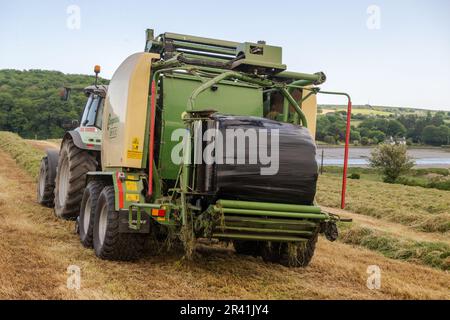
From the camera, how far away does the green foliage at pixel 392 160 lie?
38094 millimetres

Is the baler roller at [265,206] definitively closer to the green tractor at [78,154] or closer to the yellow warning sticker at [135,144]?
the yellow warning sticker at [135,144]

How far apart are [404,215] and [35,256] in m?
10.3

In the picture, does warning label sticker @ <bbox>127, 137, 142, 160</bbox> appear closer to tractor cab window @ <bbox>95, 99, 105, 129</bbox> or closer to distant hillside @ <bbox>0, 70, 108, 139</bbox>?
tractor cab window @ <bbox>95, 99, 105, 129</bbox>

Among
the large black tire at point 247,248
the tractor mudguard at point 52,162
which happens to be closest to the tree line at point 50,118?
the tractor mudguard at point 52,162

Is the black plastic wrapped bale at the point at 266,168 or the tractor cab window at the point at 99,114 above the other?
the tractor cab window at the point at 99,114

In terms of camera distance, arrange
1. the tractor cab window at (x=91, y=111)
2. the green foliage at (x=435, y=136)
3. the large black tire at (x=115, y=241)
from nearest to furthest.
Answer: the large black tire at (x=115, y=241), the tractor cab window at (x=91, y=111), the green foliage at (x=435, y=136)

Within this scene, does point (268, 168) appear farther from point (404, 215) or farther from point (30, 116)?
point (30, 116)

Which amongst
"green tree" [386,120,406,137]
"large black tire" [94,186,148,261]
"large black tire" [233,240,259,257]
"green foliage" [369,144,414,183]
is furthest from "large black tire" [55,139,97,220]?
"green tree" [386,120,406,137]

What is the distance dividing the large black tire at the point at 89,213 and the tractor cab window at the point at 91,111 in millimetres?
2386

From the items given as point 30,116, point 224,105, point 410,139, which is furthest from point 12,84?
point 224,105

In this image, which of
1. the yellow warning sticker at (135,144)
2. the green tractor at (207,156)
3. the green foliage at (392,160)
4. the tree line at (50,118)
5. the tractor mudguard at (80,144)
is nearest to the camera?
the green tractor at (207,156)

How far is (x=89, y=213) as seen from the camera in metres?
7.79

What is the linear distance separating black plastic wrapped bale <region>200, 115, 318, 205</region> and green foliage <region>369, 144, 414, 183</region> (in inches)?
1284
